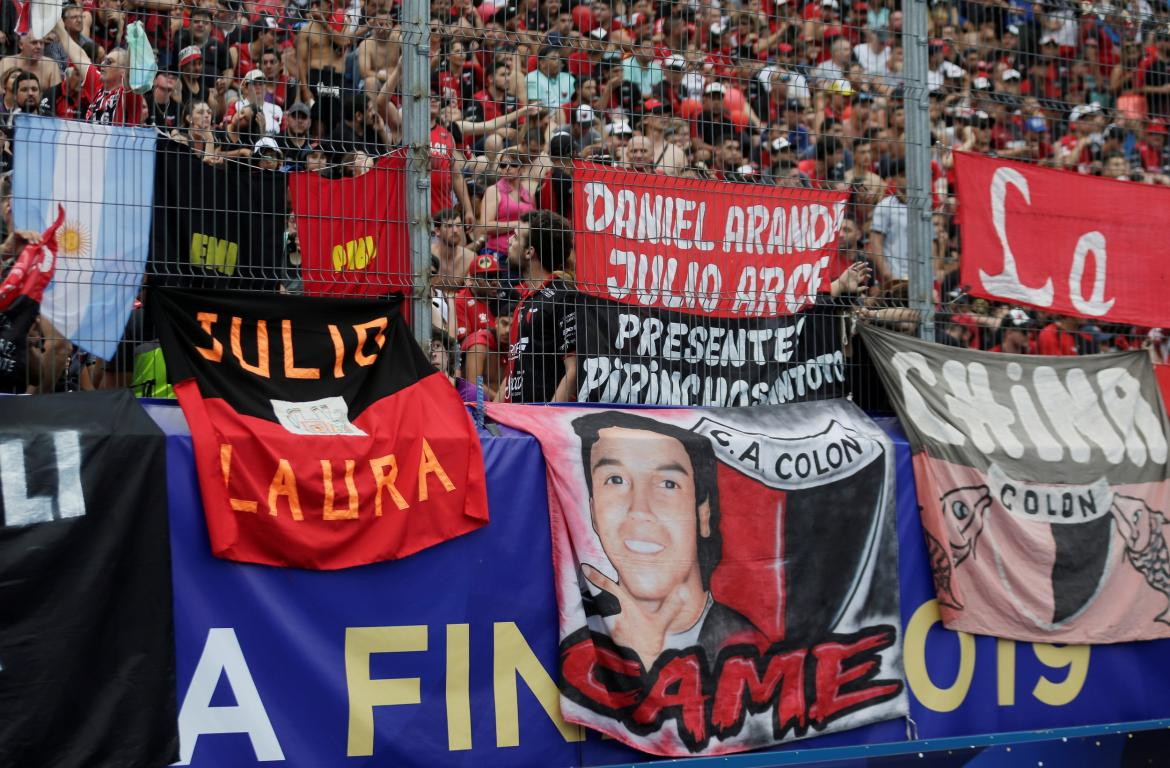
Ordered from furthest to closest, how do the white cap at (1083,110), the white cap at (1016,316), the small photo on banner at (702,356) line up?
the white cap at (1083,110), the white cap at (1016,316), the small photo on banner at (702,356)

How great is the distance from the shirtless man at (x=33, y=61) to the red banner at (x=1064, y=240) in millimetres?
5856

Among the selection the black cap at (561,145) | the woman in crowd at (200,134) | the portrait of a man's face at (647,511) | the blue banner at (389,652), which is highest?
the black cap at (561,145)

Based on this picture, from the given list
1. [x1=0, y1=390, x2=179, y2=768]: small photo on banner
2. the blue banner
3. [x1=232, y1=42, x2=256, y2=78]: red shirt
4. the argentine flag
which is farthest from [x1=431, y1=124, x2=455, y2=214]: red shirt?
[x1=0, y1=390, x2=179, y2=768]: small photo on banner

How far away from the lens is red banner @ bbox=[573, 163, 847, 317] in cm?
905

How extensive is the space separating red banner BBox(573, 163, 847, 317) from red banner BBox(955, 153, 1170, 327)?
116 centimetres

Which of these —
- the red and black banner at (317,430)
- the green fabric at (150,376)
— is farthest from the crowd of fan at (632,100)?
the green fabric at (150,376)

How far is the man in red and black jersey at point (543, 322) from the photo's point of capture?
8828 mm

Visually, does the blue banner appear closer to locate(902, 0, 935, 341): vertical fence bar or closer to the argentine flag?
the argentine flag

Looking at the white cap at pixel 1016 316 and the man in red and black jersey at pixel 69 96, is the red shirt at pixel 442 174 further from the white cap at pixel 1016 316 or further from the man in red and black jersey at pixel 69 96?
the white cap at pixel 1016 316

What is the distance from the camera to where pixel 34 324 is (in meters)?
7.62

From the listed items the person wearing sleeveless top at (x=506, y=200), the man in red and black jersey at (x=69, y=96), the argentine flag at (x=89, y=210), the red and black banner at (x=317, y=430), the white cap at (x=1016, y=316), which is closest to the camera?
the red and black banner at (x=317, y=430)

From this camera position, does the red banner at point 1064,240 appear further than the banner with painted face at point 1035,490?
Yes

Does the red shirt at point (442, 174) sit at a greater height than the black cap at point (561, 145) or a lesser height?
lesser

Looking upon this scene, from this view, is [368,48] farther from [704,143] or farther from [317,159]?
[704,143]
